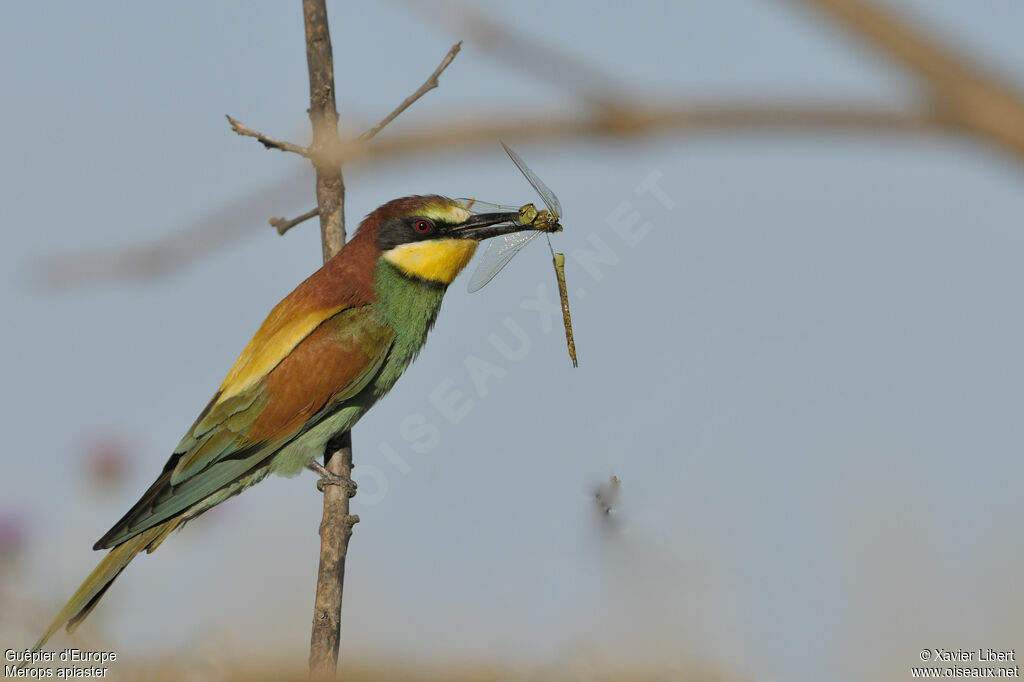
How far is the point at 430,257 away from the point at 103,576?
1356mm

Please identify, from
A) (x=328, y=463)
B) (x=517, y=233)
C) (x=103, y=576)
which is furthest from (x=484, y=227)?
(x=103, y=576)

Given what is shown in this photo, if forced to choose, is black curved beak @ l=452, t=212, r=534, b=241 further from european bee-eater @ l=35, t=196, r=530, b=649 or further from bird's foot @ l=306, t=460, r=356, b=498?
bird's foot @ l=306, t=460, r=356, b=498

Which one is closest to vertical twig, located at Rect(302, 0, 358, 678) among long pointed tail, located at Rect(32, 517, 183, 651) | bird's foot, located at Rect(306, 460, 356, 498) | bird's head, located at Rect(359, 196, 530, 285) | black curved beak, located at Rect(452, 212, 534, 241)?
bird's foot, located at Rect(306, 460, 356, 498)

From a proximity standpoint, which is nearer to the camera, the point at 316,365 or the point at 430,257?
the point at 316,365

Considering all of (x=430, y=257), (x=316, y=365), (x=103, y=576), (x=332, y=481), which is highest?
(x=430, y=257)

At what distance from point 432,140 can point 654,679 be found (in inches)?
122

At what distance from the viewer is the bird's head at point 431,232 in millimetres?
3285

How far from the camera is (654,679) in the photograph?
3.24 meters

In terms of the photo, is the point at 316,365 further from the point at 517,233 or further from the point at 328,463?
the point at 517,233

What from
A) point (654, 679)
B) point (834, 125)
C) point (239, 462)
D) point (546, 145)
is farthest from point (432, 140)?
point (654, 679)

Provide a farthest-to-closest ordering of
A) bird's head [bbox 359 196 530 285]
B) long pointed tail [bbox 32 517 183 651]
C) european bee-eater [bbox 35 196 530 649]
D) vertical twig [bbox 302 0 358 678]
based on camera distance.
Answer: bird's head [bbox 359 196 530 285], european bee-eater [bbox 35 196 530 649], long pointed tail [bbox 32 517 183 651], vertical twig [bbox 302 0 358 678]

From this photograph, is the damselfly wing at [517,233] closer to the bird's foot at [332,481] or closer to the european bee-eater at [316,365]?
the european bee-eater at [316,365]

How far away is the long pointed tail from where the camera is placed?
2918 millimetres

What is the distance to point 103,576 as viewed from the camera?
9.77 feet
